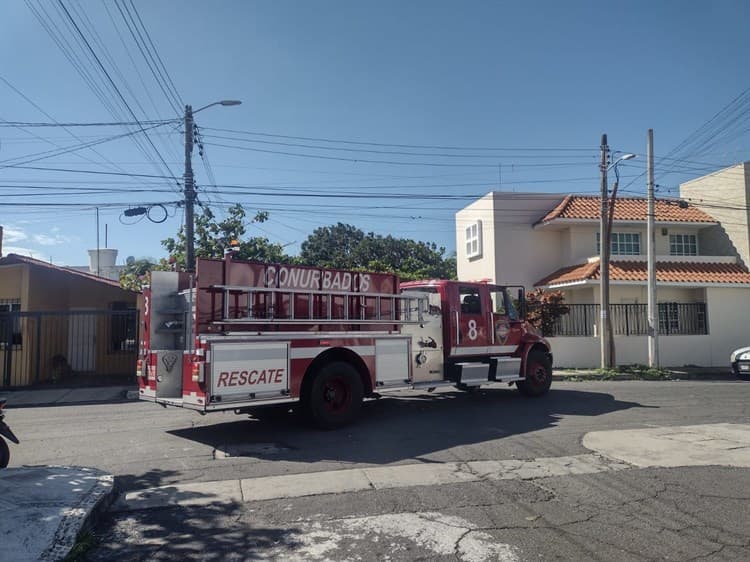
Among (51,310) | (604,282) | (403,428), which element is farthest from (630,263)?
(51,310)

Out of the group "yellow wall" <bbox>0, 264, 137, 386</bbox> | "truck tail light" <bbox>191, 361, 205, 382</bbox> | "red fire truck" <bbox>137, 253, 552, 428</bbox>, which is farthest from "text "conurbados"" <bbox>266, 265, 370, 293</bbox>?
"yellow wall" <bbox>0, 264, 137, 386</bbox>

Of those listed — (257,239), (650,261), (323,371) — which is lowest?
(323,371)

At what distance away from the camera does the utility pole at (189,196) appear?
1574 centimetres

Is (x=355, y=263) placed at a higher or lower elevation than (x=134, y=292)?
higher

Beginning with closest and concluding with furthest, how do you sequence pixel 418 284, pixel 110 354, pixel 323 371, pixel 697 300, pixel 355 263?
pixel 323 371, pixel 418 284, pixel 110 354, pixel 697 300, pixel 355 263

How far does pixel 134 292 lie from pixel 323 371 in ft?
40.3

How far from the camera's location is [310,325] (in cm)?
895

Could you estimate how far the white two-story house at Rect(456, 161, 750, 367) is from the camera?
21.8 meters

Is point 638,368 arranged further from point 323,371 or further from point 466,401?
point 323,371

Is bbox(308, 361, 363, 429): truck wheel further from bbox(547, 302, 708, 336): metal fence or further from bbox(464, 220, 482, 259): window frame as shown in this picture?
bbox(464, 220, 482, 259): window frame

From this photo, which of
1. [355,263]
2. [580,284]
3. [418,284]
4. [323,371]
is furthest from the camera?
[355,263]

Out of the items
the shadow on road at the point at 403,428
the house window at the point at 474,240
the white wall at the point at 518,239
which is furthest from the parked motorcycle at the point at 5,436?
the house window at the point at 474,240

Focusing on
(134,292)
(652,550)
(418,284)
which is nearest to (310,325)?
(418,284)

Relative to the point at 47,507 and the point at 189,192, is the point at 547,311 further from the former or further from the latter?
the point at 47,507
